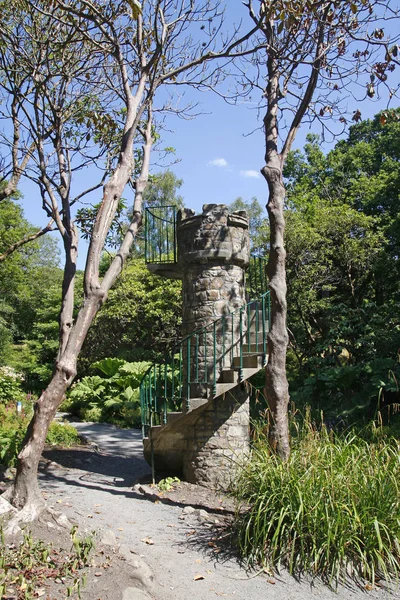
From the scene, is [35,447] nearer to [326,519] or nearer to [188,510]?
[188,510]

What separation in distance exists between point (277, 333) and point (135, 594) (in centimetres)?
337

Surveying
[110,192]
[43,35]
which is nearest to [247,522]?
[110,192]

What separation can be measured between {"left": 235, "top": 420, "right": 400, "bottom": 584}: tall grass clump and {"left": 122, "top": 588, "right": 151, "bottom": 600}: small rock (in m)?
1.19

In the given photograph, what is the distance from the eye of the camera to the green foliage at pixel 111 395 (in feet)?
50.2

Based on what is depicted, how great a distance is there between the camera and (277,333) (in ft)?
21.6

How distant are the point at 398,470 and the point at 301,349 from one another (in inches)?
435

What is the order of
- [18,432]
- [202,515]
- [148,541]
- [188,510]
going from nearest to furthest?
[148,541]
[202,515]
[188,510]
[18,432]

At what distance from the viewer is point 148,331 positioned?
746 inches

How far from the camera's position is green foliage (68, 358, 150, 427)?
50.2ft

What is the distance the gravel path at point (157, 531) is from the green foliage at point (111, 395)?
14.8ft

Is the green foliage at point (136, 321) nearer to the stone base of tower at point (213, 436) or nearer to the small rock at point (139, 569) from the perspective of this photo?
the stone base of tower at point (213, 436)

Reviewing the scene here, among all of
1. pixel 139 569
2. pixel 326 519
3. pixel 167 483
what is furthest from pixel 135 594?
pixel 167 483

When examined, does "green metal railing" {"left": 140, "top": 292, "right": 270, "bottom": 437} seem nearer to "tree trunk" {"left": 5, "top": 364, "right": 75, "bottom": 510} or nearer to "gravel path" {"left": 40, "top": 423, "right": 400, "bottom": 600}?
"gravel path" {"left": 40, "top": 423, "right": 400, "bottom": 600}

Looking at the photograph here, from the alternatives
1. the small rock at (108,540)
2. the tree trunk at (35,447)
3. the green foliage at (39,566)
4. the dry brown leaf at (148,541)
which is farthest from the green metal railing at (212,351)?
the green foliage at (39,566)
